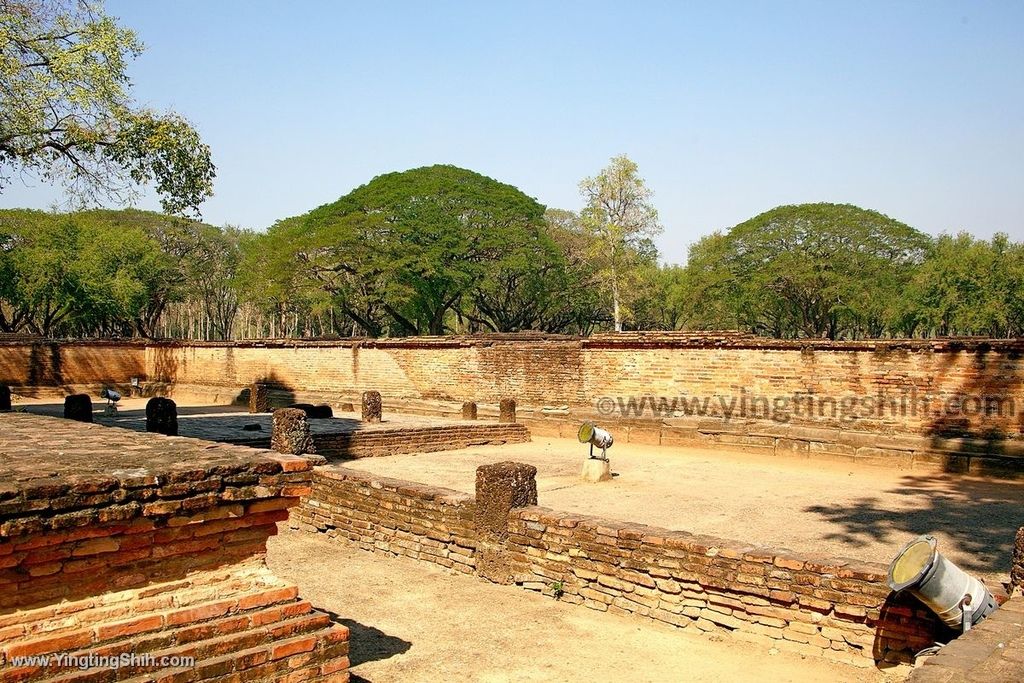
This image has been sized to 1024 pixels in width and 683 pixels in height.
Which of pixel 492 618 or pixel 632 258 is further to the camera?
pixel 632 258

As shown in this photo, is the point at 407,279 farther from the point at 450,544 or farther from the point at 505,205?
the point at 450,544

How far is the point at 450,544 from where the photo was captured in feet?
24.5

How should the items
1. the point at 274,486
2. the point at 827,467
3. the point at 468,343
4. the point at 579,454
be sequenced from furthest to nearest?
the point at 468,343, the point at 579,454, the point at 827,467, the point at 274,486

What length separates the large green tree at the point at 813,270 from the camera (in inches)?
1684

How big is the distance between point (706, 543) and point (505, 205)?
3575cm

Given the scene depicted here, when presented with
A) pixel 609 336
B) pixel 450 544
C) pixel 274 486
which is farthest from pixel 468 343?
pixel 274 486

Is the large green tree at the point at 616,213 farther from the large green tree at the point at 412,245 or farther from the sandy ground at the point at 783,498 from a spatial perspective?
the sandy ground at the point at 783,498

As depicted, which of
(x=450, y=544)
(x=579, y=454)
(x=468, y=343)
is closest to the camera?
(x=450, y=544)

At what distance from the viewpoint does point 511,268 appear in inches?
1517

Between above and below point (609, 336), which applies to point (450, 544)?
below

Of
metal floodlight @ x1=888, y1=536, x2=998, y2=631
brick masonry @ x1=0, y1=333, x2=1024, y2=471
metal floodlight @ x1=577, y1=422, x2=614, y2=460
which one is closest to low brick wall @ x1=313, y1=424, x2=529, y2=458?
brick masonry @ x1=0, y1=333, x2=1024, y2=471

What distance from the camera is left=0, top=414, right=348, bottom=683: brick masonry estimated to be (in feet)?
10.9

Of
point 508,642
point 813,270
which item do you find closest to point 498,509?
point 508,642

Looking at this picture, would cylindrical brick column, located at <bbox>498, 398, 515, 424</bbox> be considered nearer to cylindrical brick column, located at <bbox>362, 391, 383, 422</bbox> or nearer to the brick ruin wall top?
the brick ruin wall top
